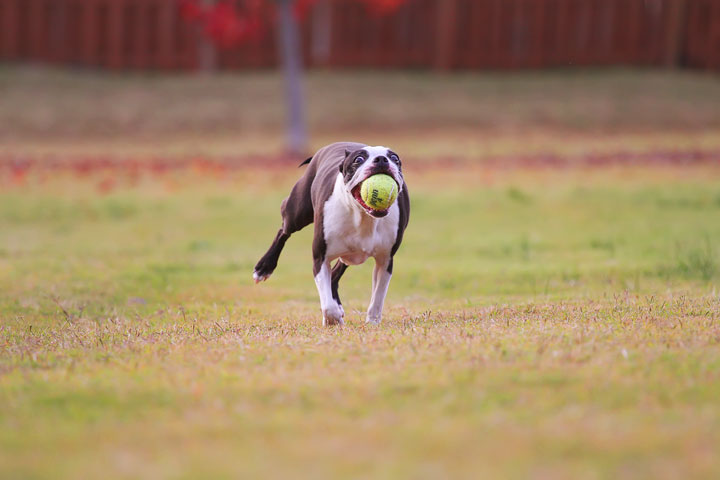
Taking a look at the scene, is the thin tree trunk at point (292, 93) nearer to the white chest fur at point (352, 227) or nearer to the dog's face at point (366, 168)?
the white chest fur at point (352, 227)

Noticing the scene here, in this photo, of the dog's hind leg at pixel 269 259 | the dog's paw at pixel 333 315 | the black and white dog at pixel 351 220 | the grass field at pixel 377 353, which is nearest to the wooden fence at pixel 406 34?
the grass field at pixel 377 353

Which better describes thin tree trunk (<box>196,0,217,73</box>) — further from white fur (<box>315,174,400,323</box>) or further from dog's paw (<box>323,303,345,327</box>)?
dog's paw (<box>323,303,345,327</box>)

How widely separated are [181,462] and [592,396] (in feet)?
6.70

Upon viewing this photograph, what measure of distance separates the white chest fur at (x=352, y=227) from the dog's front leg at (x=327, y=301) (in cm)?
13

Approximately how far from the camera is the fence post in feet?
102

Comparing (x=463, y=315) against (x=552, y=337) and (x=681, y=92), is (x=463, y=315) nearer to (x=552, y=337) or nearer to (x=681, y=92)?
(x=552, y=337)

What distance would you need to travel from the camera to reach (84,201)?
59.0 ft

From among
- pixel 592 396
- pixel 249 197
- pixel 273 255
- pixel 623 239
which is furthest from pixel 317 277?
pixel 249 197

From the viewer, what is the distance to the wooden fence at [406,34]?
102 ft

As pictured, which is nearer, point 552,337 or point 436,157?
point 552,337

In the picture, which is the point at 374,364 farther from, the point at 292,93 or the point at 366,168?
the point at 292,93

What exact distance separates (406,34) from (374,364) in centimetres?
2655

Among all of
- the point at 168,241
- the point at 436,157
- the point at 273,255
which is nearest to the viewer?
the point at 273,255

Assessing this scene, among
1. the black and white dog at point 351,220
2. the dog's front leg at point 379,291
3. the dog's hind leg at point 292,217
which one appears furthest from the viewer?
the dog's hind leg at point 292,217
